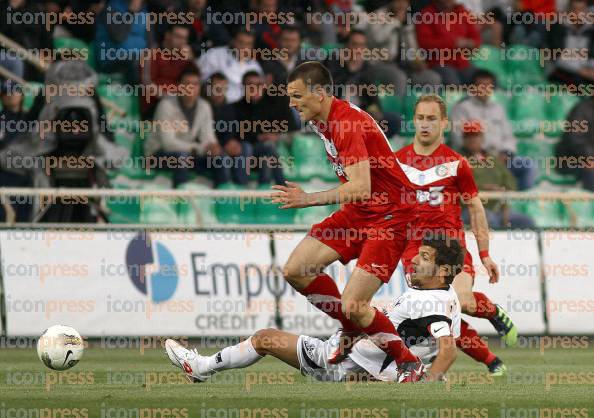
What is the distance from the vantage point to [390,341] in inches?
390

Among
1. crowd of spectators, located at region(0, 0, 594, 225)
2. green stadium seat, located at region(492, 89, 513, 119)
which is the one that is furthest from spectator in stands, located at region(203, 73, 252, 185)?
green stadium seat, located at region(492, 89, 513, 119)

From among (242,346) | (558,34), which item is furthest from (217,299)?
(558,34)

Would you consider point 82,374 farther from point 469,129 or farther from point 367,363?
point 469,129

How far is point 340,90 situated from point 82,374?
865 cm

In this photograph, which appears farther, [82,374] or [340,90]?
[340,90]

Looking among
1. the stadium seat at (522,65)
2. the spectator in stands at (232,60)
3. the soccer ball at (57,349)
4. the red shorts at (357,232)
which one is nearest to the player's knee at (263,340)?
the red shorts at (357,232)

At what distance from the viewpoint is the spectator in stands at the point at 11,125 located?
690 inches

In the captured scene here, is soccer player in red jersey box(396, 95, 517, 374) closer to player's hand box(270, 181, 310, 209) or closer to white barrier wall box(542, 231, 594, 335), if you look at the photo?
player's hand box(270, 181, 310, 209)

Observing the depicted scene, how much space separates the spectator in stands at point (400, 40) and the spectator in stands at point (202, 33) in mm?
2218

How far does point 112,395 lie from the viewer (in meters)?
9.40

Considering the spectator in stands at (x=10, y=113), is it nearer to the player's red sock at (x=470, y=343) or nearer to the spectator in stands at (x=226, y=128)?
the spectator in stands at (x=226, y=128)

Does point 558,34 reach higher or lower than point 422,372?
higher

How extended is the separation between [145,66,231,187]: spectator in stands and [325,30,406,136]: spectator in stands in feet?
6.54

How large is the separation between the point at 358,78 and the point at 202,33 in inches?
96.1
